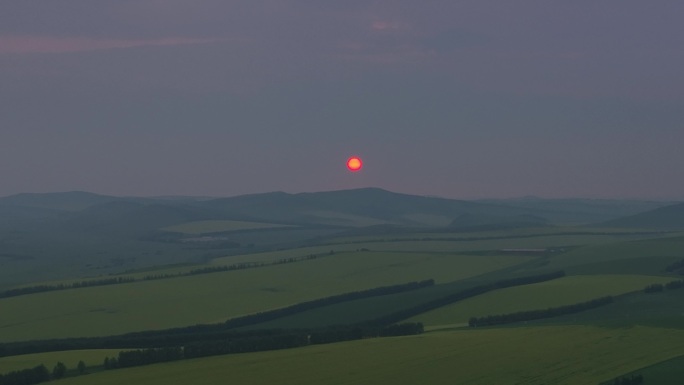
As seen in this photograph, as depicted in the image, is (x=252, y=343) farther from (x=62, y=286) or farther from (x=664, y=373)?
(x=62, y=286)

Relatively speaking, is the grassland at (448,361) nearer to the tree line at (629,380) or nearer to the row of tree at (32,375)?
the tree line at (629,380)

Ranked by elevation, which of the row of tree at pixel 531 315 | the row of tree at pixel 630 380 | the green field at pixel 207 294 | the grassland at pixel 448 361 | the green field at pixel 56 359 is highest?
the green field at pixel 207 294

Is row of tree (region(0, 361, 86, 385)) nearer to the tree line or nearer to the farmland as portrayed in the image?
the farmland

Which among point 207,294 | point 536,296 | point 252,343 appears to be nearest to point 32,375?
point 252,343

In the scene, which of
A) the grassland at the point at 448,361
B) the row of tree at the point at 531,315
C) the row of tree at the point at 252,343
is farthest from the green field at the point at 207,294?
the grassland at the point at 448,361

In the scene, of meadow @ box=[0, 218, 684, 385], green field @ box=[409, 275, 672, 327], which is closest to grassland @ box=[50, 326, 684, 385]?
meadow @ box=[0, 218, 684, 385]

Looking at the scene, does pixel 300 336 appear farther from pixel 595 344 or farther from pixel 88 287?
pixel 88 287
